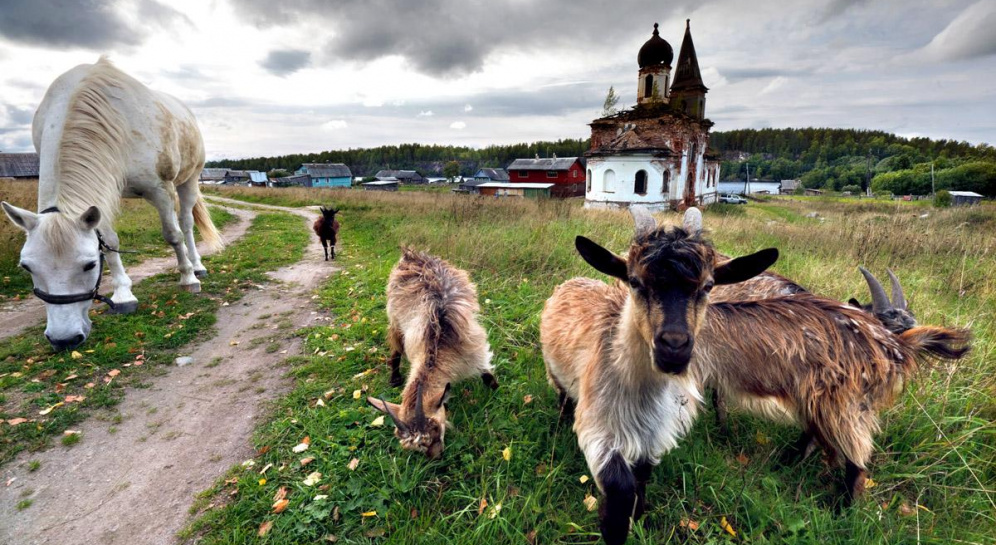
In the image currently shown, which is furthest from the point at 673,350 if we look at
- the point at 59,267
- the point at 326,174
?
the point at 326,174

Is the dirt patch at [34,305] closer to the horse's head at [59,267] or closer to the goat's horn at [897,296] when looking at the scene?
the horse's head at [59,267]

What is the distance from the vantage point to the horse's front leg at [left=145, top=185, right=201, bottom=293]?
20.8ft

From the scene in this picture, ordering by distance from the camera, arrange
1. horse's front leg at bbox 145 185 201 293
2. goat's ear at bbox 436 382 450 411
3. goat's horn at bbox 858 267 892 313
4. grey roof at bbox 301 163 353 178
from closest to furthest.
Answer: goat's ear at bbox 436 382 450 411, goat's horn at bbox 858 267 892 313, horse's front leg at bbox 145 185 201 293, grey roof at bbox 301 163 353 178

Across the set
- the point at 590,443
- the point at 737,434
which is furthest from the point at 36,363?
the point at 737,434

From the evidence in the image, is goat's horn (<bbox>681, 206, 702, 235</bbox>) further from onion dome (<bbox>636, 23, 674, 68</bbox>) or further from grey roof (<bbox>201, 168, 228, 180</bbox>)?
grey roof (<bbox>201, 168, 228, 180</bbox>)

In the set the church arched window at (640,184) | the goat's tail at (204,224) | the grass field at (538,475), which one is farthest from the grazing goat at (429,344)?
the church arched window at (640,184)

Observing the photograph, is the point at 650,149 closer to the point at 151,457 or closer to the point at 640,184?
the point at 640,184

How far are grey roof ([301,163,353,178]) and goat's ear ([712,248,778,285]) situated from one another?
89.6m

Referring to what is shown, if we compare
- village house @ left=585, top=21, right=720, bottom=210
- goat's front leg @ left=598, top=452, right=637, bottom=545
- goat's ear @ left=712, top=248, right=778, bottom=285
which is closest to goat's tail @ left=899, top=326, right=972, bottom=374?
goat's ear @ left=712, top=248, right=778, bottom=285

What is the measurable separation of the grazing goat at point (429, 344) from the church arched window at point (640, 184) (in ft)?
82.1

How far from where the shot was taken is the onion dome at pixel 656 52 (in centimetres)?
2803

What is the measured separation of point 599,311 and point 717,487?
1.46 metres

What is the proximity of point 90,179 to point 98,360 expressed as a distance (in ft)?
8.27

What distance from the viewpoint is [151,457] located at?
3213mm
